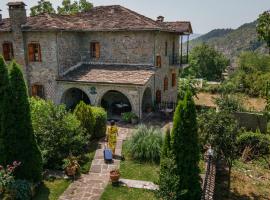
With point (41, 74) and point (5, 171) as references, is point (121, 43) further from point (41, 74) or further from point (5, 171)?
point (5, 171)

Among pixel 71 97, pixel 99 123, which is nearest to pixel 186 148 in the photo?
pixel 99 123

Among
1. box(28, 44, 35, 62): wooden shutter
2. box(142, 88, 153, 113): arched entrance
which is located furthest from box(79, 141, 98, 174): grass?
box(28, 44, 35, 62): wooden shutter

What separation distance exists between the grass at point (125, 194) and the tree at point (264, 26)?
6868mm

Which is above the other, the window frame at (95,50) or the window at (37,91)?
the window frame at (95,50)

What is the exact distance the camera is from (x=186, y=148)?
997 cm

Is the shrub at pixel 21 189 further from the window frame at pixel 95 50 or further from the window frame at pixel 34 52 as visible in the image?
the window frame at pixel 95 50

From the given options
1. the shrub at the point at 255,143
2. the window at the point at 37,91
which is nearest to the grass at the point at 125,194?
the shrub at the point at 255,143

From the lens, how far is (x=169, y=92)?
92.9 feet

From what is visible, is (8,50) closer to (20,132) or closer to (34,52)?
(34,52)

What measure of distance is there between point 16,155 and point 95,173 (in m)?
3.67

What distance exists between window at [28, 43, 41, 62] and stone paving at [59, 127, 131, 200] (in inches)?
404

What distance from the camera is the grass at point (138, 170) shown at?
13.2 m

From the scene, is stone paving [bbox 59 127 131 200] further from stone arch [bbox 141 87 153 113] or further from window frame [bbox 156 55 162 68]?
window frame [bbox 156 55 162 68]

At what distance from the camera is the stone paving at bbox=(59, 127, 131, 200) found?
11703 mm
